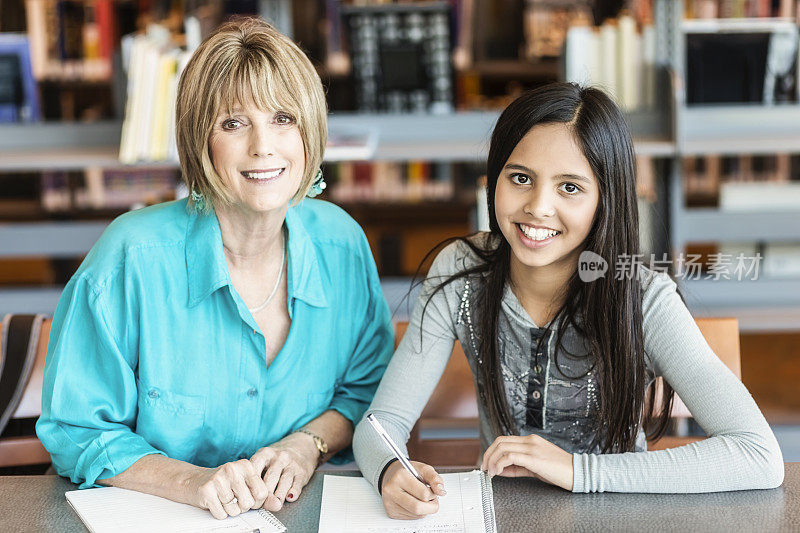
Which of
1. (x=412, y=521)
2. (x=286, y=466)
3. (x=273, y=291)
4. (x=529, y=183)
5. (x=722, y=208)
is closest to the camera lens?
(x=412, y=521)

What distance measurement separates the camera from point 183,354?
142 centimetres

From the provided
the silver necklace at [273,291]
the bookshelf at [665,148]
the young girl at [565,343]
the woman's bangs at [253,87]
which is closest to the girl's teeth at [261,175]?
the woman's bangs at [253,87]

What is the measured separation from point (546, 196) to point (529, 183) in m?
0.05

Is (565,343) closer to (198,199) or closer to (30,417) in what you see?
(198,199)

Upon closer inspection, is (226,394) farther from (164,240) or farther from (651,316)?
(651,316)

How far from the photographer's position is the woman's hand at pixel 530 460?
3.97 ft

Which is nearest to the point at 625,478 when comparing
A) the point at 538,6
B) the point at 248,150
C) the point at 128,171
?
the point at 248,150

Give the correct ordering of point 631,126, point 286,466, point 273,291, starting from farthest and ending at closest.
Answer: point 631,126
point 273,291
point 286,466

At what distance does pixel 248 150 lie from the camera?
4.59 feet

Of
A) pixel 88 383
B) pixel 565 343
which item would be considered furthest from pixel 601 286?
pixel 88 383

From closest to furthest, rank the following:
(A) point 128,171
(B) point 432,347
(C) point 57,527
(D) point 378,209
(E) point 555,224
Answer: (C) point 57,527
(E) point 555,224
(B) point 432,347
(A) point 128,171
(D) point 378,209

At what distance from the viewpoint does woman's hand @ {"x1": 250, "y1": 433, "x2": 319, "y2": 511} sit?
1224mm

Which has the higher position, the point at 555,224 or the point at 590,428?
the point at 555,224

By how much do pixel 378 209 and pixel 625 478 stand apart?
3661 millimetres
